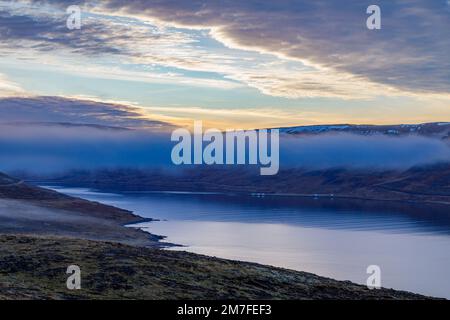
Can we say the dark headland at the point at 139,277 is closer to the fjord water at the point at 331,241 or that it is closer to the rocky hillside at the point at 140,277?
the rocky hillside at the point at 140,277

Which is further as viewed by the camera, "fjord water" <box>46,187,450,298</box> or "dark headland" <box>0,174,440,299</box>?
"fjord water" <box>46,187,450,298</box>

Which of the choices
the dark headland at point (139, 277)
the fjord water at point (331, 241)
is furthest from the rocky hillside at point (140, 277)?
the fjord water at point (331, 241)

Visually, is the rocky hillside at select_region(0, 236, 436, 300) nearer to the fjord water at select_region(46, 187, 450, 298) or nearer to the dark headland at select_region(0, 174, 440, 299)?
the dark headland at select_region(0, 174, 440, 299)

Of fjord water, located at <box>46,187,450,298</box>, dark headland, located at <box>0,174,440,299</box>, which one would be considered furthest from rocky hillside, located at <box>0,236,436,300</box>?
fjord water, located at <box>46,187,450,298</box>

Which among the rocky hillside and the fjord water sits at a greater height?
the rocky hillside

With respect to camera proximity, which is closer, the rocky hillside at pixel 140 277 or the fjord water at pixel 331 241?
the rocky hillside at pixel 140 277
